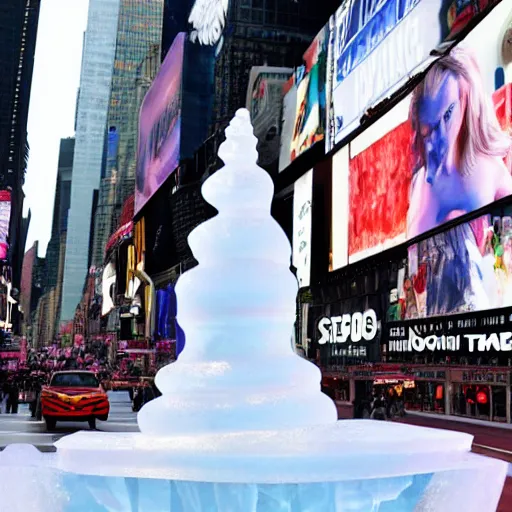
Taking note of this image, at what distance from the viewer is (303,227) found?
117 ft

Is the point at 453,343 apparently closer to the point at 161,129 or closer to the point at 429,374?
the point at 429,374

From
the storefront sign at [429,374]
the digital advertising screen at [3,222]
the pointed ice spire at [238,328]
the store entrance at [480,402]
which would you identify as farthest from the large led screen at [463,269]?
the digital advertising screen at [3,222]

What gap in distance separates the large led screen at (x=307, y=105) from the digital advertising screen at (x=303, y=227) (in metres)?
1.58

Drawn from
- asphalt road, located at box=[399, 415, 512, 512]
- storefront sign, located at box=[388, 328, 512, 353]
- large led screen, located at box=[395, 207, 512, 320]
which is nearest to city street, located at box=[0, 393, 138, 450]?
asphalt road, located at box=[399, 415, 512, 512]

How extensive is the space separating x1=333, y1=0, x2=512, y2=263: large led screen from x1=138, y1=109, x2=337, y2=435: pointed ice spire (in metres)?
16.8

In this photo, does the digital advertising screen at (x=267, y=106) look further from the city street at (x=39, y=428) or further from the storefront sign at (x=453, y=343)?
the city street at (x=39, y=428)

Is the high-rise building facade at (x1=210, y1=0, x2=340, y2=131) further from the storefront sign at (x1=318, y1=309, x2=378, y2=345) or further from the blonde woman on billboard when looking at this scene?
the blonde woman on billboard

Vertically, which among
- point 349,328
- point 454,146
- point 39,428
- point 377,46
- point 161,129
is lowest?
point 39,428

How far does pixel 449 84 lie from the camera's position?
70.9 ft

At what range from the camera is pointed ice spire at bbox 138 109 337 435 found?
103 inches

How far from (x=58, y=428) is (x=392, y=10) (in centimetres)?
1815

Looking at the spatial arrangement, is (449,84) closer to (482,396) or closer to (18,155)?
(482,396)

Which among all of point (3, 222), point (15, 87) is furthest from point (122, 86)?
point (3, 222)

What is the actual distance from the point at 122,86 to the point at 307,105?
109 meters
